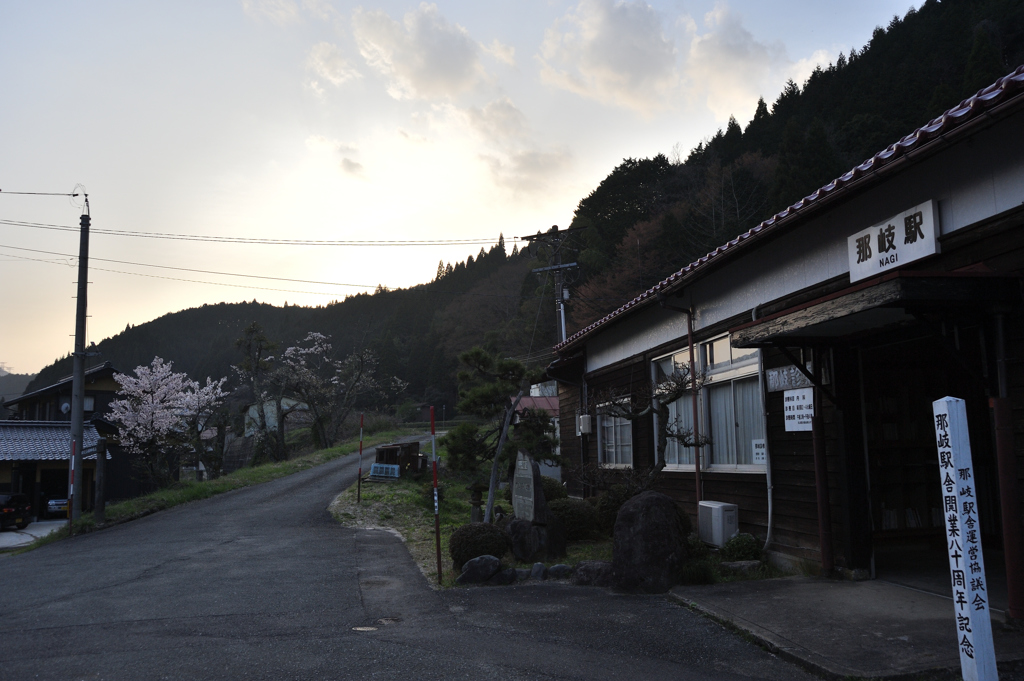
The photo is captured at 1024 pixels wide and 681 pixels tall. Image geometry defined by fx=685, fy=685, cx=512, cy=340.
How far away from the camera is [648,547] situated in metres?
6.94

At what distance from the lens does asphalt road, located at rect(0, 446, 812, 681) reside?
4.70 meters

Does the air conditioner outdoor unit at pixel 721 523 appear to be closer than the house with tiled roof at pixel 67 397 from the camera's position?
Yes

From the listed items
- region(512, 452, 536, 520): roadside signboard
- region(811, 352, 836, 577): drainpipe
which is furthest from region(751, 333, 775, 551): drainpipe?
region(512, 452, 536, 520): roadside signboard

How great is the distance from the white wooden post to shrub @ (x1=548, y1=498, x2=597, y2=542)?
752 centimetres

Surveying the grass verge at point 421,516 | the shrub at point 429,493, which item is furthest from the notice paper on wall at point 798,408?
the shrub at point 429,493

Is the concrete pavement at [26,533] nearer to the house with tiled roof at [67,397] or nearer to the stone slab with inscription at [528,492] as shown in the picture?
the house with tiled roof at [67,397]

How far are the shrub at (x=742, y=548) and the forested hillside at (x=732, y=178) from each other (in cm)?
1814

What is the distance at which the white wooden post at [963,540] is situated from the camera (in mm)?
3270

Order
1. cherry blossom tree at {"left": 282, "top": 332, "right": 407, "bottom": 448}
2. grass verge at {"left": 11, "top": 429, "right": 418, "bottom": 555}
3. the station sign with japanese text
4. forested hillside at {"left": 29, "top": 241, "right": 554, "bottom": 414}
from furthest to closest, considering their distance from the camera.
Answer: forested hillside at {"left": 29, "top": 241, "right": 554, "bottom": 414}, cherry blossom tree at {"left": 282, "top": 332, "right": 407, "bottom": 448}, grass verge at {"left": 11, "top": 429, "right": 418, "bottom": 555}, the station sign with japanese text

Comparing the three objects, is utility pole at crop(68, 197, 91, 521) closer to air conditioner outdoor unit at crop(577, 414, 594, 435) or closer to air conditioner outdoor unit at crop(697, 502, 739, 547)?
air conditioner outdoor unit at crop(577, 414, 594, 435)

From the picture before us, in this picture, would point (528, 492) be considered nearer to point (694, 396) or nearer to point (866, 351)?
point (694, 396)

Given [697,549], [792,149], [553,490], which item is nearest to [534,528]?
[697,549]

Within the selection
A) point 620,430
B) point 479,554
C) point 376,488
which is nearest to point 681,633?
point 479,554

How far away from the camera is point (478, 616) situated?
20.5 feet
